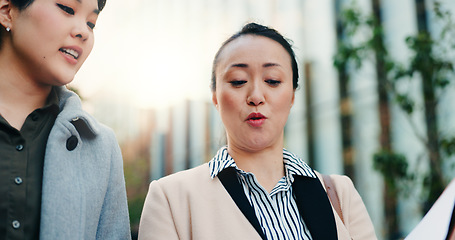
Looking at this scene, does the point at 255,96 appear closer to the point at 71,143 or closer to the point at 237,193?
the point at 237,193

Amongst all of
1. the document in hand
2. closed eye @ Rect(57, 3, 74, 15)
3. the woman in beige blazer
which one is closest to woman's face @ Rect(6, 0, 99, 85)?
closed eye @ Rect(57, 3, 74, 15)

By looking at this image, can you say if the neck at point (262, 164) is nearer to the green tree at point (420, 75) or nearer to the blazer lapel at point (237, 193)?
the blazer lapel at point (237, 193)

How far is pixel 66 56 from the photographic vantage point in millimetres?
1558

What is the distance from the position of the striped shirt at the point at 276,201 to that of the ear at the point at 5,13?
0.96 metres

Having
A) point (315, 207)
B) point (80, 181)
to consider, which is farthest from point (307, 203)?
point (80, 181)

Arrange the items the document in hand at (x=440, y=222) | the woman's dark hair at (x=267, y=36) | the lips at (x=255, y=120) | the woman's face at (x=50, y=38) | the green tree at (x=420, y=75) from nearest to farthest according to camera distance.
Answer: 1. the document in hand at (x=440, y=222)
2. the woman's face at (x=50, y=38)
3. the lips at (x=255, y=120)
4. the woman's dark hair at (x=267, y=36)
5. the green tree at (x=420, y=75)

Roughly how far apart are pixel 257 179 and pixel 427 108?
16.1 ft

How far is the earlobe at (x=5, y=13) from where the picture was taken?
1.51 m

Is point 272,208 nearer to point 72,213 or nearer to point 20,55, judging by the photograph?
point 72,213

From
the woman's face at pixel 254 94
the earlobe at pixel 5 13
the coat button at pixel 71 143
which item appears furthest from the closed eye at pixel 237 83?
the earlobe at pixel 5 13

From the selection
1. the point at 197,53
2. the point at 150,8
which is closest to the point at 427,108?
the point at 197,53

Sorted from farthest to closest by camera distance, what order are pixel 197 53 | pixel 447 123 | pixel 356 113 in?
1. pixel 197 53
2. pixel 356 113
3. pixel 447 123

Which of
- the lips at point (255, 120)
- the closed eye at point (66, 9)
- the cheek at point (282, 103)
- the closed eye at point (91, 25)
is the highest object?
the closed eye at point (66, 9)

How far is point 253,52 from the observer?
1.90 meters
